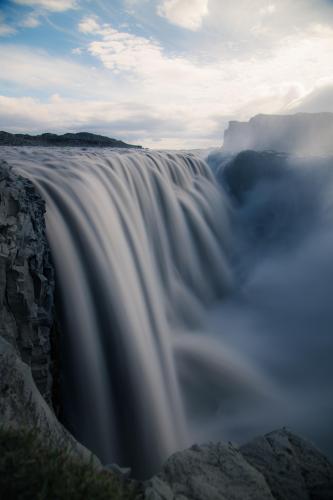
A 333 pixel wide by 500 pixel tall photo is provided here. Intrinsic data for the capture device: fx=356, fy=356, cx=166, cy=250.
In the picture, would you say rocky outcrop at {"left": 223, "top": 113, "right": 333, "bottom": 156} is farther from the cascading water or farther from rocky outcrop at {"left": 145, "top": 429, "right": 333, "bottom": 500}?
A: rocky outcrop at {"left": 145, "top": 429, "right": 333, "bottom": 500}

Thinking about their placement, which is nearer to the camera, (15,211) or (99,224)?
(15,211)

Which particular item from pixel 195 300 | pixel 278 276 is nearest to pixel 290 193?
pixel 278 276

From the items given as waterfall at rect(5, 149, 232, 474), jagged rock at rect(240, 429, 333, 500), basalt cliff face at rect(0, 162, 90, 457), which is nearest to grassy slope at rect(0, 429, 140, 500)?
basalt cliff face at rect(0, 162, 90, 457)

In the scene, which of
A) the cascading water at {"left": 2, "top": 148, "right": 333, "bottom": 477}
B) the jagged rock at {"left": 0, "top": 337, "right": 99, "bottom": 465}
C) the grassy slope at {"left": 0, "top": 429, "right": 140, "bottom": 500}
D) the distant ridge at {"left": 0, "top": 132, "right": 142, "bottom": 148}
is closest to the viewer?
the grassy slope at {"left": 0, "top": 429, "right": 140, "bottom": 500}

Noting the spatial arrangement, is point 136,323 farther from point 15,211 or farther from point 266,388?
point 266,388

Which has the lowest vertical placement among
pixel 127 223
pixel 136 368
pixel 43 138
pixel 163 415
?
pixel 163 415
